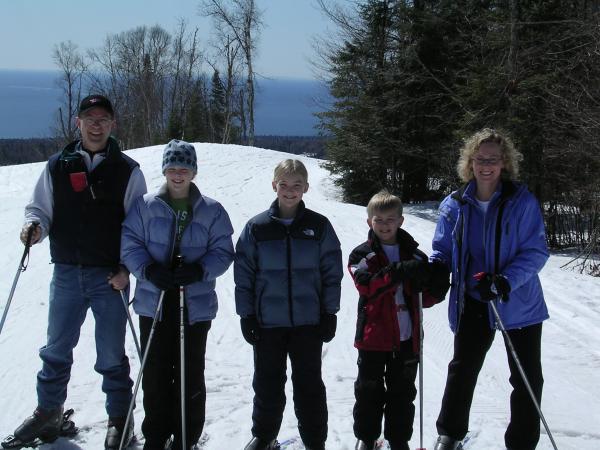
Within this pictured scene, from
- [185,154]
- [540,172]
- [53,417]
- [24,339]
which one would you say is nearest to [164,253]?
[185,154]

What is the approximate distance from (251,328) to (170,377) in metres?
0.59

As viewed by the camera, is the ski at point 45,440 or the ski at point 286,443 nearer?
the ski at point 45,440

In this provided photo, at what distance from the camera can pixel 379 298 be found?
129 inches

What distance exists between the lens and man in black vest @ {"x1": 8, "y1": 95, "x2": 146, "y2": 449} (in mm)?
3365

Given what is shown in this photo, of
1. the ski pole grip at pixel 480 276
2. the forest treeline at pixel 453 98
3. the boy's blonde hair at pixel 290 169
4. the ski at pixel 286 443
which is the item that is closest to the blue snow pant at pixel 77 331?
the ski at pixel 286 443

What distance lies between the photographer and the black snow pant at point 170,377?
3.26 metres

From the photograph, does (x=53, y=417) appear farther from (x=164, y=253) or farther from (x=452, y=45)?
(x=452, y=45)

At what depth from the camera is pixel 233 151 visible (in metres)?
21.2

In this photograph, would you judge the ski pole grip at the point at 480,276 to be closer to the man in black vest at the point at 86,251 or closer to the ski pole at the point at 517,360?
the ski pole at the point at 517,360

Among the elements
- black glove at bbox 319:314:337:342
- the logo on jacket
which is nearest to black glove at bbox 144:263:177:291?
the logo on jacket

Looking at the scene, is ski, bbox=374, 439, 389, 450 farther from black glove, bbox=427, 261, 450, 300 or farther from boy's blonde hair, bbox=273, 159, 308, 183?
boy's blonde hair, bbox=273, 159, 308, 183

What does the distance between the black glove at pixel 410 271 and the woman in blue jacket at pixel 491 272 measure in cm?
28

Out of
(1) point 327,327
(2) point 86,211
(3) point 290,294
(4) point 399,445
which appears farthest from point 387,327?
(2) point 86,211

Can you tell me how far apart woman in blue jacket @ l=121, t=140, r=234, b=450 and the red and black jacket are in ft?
2.61
